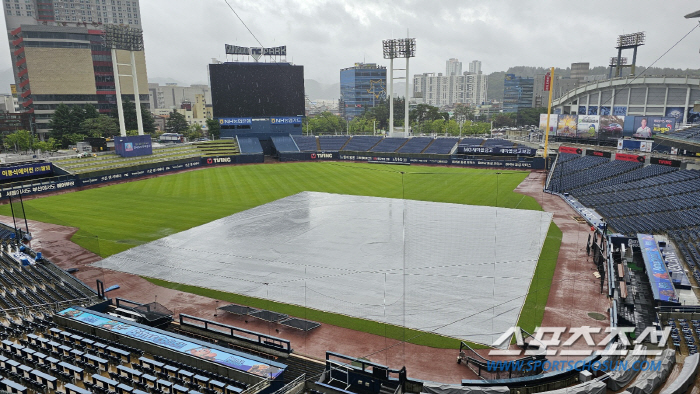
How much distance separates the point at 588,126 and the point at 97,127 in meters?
77.8

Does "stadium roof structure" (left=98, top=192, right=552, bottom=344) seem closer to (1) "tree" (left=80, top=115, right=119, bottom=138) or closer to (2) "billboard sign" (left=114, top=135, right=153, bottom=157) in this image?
(2) "billboard sign" (left=114, top=135, right=153, bottom=157)

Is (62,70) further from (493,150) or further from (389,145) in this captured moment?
(493,150)

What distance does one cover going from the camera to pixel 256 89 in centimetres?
6831

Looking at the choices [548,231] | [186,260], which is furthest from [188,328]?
[548,231]

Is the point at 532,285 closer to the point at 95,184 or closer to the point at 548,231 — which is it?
the point at 548,231

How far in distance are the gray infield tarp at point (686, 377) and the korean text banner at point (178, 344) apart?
9.72 meters

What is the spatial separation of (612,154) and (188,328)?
4626 cm

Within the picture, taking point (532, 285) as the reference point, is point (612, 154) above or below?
above

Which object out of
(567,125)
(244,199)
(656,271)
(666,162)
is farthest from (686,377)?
(567,125)

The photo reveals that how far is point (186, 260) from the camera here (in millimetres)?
24328

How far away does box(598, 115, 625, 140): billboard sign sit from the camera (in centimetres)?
5325

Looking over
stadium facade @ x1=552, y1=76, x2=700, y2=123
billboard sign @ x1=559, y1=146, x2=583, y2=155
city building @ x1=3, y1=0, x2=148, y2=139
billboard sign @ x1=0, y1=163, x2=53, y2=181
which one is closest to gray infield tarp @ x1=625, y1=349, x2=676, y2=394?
billboard sign @ x1=559, y1=146, x2=583, y2=155

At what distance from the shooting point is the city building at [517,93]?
187250 millimetres

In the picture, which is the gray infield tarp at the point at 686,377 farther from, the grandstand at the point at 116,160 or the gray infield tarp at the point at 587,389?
the grandstand at the point at 116,160
